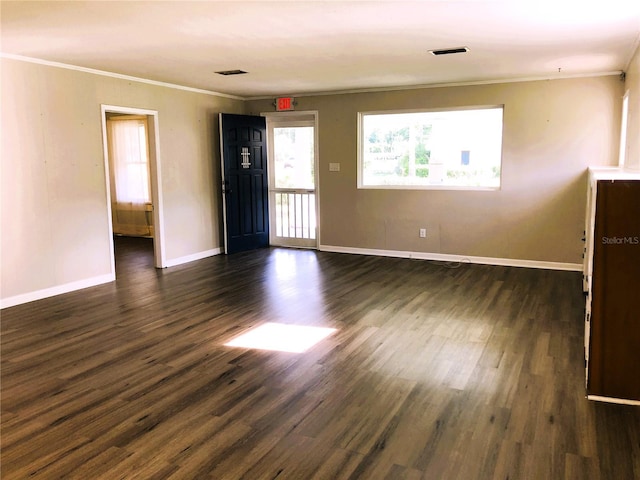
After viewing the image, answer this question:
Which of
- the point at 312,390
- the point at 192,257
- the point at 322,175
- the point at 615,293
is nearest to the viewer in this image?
the point at 615,293

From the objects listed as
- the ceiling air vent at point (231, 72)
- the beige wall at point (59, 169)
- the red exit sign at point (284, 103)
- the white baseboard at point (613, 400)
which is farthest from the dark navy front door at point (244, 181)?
the white baseboard at point (613, 400)

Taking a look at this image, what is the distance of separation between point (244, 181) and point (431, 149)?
294cm

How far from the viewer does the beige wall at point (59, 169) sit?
16.5 feet

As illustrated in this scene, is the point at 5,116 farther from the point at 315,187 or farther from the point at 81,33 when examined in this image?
the point at 315,187

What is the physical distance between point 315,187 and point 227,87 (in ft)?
6.68

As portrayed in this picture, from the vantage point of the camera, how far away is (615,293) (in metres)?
2.97

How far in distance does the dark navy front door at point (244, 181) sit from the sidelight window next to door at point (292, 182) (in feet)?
0.69

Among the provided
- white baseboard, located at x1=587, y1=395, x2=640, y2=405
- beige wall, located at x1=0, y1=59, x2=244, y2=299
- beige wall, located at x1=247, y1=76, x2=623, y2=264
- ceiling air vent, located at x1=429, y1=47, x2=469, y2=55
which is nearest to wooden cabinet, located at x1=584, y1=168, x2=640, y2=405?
white baseboard, located at x1=587, y1=395, x2=640, y2=405

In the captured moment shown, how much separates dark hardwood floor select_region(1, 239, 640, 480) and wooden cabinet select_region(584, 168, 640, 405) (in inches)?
6.5

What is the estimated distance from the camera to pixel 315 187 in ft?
26.3

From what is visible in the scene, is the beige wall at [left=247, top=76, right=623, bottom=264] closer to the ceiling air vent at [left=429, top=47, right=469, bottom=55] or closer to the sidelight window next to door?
the sidelight window next to door

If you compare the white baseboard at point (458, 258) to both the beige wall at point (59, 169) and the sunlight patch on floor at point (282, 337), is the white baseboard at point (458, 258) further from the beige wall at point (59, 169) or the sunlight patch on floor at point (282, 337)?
the sunlight patch on floor at point (282, 337)

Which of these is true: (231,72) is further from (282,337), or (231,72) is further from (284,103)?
(282,337)

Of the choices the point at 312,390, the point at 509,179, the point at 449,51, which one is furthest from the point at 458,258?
the point at 312,390
